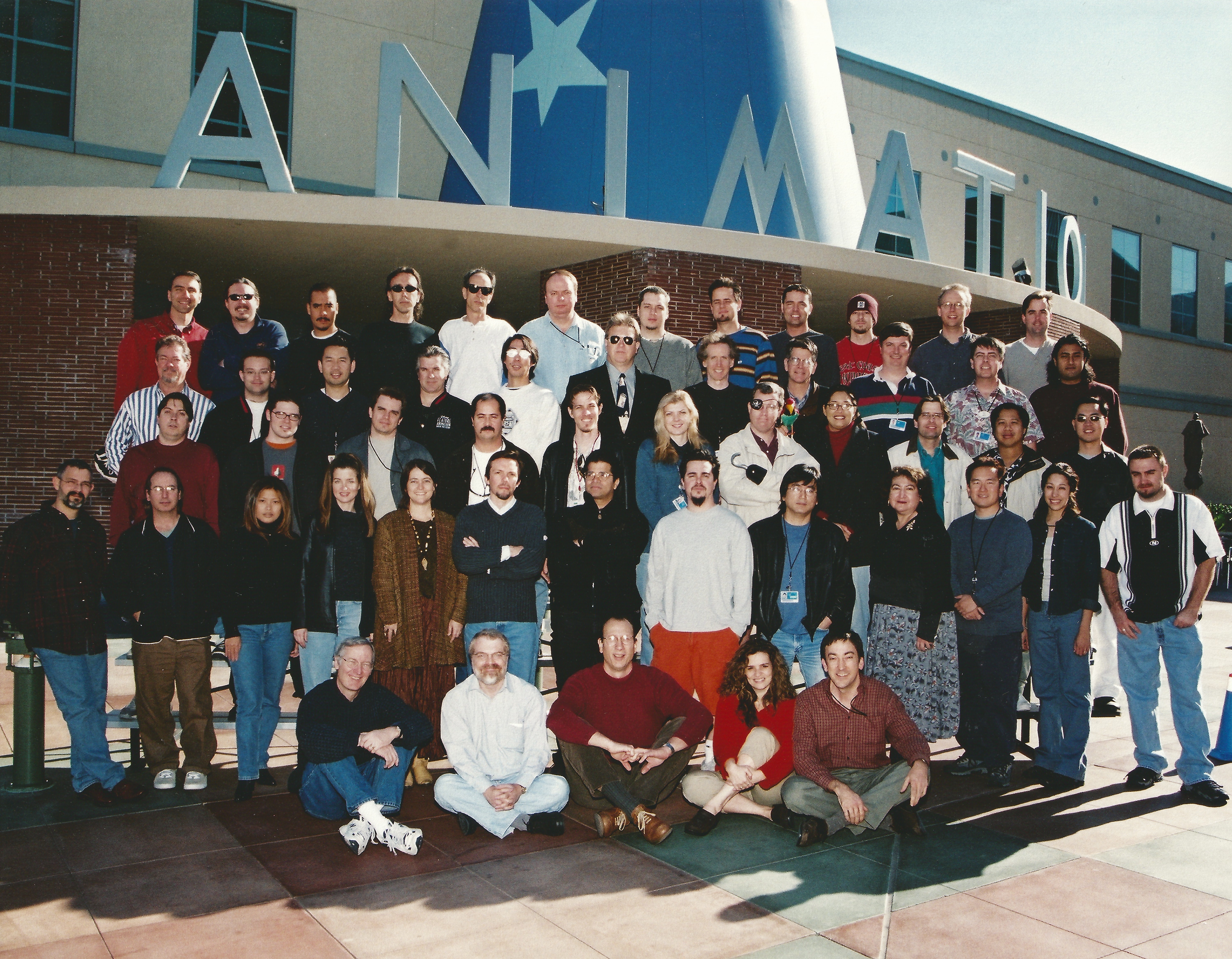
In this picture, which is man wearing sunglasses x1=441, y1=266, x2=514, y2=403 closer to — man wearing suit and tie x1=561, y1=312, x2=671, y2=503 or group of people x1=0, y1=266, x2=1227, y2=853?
group of people x1=0, y1=266, x2=1227, y2=853

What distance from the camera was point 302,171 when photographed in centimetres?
1828

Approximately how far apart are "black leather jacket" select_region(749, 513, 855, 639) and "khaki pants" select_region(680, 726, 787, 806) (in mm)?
869

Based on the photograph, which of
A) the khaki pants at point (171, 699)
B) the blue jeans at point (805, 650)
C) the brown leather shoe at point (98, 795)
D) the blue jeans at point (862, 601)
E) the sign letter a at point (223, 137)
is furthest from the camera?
the sign letter a at point (223, 137)

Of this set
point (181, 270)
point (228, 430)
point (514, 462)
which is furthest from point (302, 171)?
point (514, 462)

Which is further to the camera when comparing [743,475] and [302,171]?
[302,171]

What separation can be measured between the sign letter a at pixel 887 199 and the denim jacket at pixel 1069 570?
7.22 metres

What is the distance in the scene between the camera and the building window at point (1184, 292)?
3048 cm

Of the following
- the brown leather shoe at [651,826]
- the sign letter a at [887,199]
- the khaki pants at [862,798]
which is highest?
the sign letter a at [887,199]

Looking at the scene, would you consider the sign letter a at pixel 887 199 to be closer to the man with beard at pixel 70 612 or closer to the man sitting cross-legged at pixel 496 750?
the man sitting cross-legged at pixel 496 750

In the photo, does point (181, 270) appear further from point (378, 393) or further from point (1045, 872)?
Result: point (1045, 872)

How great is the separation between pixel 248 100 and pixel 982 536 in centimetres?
894

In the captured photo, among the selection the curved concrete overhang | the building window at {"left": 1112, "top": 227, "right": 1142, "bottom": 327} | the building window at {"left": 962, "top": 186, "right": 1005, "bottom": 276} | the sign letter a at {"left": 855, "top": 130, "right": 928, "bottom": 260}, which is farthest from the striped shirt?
the building window at {"left": 1112, "top": 227, "right": 1142, "bottom": 327}

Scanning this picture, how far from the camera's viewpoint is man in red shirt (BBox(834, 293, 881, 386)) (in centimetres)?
799

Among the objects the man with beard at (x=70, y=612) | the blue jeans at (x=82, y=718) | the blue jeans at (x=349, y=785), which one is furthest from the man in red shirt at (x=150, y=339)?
the blue jeans at (x=349, y=785)
